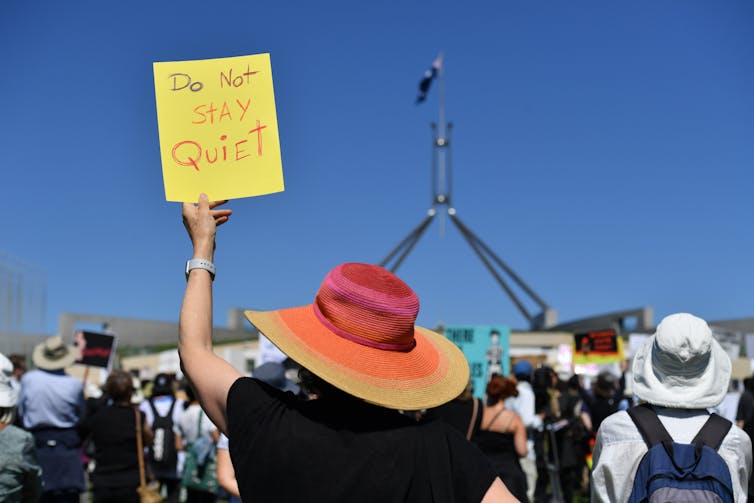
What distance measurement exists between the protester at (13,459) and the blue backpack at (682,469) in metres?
2.48

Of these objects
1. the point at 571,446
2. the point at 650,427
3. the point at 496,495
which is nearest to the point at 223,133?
the point at 496,495

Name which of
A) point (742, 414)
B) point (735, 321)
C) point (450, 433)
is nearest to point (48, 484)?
point (450, 433)

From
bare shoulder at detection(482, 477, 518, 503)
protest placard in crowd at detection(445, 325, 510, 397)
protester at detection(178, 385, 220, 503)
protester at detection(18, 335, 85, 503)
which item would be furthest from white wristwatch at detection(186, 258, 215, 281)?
protest placard in crowd at detection(445, 325, 510, 397)

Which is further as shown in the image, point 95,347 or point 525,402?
point 95,347

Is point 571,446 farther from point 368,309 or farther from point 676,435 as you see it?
point 368,309

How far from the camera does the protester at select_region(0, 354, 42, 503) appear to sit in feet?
11.6

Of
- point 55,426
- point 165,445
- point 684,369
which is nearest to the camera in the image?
point 684,369

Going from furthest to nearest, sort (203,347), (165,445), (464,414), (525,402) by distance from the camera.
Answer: (525,402)
(165,445)
(464,414)
(203,347)

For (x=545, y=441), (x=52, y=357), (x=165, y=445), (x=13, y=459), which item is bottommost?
(x=545, y=441)

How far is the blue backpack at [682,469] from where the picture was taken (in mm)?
2522

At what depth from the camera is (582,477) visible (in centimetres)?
1083

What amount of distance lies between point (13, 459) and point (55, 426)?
10.8 feet

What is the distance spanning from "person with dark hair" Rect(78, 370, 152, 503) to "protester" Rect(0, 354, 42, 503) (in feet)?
8.94

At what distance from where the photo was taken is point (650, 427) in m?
2.73
